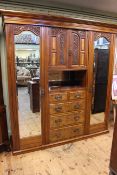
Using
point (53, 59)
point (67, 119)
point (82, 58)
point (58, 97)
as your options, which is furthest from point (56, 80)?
point (67, 119)

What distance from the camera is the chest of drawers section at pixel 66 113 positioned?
257 centimetres

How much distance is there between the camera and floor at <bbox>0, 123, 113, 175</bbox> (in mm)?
2123

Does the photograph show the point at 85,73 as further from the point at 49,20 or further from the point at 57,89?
the point at 49,20

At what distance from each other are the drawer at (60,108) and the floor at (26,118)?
25 cm

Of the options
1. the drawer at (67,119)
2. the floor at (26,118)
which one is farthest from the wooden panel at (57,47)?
the drawer at (67,119)

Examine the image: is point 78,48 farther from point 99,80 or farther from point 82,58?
point 99,80

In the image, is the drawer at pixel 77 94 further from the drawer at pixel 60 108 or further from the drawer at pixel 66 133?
the drawer at pixel 66 133

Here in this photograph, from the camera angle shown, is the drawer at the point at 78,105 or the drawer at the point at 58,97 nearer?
the drawer at the point at 58,97

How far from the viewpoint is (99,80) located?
112 inches

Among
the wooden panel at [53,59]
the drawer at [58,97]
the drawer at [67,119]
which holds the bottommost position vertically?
the drawer at [67,119]

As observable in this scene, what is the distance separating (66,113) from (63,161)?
0.77 m

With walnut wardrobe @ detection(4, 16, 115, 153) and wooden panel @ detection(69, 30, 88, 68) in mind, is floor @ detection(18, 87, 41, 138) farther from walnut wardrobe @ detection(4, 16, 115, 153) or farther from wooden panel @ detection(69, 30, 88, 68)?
wooden panel @ detection(69, 30, 88, 68)

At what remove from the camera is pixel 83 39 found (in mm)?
2521

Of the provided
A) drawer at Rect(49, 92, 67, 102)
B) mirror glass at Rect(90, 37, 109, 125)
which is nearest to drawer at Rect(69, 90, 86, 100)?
drawer at Rect(49, 92, 67, 102)
